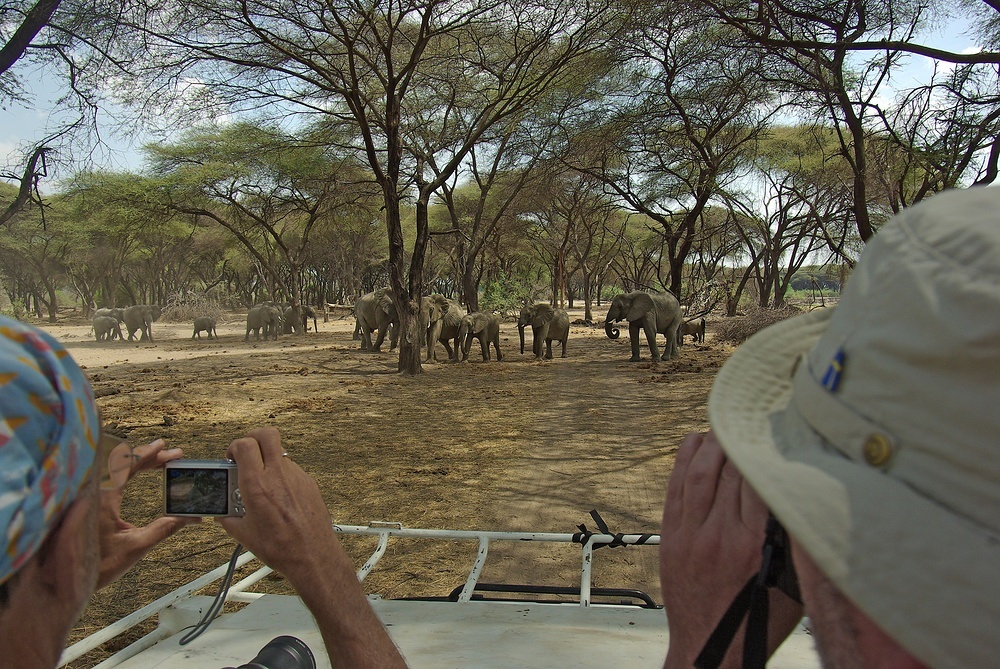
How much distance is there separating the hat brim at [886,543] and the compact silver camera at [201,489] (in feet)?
2.92

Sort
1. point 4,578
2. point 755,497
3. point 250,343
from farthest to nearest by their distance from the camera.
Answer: point 250,343, point 755,497, point 4,578

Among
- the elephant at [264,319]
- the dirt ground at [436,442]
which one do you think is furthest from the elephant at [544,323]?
the elephant at [264,319]

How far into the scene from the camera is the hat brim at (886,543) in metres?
0.48

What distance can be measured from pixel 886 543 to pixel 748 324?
1592 centimetres

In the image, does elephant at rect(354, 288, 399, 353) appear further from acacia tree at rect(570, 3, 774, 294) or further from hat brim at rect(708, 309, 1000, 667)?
hat brim at rect(708, 309, 1000, 667)

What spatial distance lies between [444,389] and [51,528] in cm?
882

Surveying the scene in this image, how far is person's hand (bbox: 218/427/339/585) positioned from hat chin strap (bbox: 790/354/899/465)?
0.81m

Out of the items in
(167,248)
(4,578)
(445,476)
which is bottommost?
(445,476)

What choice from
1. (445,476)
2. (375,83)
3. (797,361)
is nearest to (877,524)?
(797,361)

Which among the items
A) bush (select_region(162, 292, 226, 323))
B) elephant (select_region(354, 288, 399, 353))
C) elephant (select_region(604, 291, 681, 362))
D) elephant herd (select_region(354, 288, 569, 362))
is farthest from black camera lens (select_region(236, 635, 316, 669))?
bush (select_region(162, 292, 226, 323))

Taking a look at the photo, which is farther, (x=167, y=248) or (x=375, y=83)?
(x=167, y=248)

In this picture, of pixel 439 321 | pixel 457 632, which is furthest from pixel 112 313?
pixel 457 632

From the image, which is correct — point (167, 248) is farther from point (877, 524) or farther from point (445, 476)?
point (877, 524)

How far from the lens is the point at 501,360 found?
13156 mm
